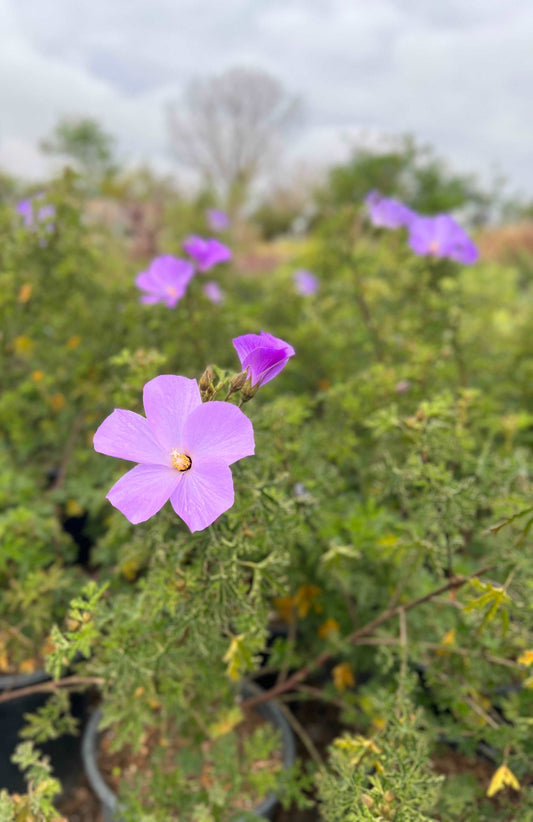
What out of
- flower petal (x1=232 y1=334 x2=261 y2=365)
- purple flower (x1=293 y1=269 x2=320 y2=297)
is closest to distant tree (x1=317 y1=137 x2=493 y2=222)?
purple flower (x1=293 y1=269 x2=320 y2=297)

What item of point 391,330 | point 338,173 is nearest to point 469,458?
point 391,330

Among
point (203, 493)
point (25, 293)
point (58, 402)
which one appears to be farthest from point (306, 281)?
point (203, 493)

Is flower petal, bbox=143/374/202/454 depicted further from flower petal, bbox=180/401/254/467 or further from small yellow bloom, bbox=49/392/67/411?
small yellow bloom, bbox=49/392/67/411

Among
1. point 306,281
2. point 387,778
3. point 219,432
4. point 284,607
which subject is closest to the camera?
point 219,432

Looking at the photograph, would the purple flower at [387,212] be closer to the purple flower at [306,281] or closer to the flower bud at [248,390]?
the purple flower at [306,281]

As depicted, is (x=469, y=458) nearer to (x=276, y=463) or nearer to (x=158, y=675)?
(x=276, y=463)

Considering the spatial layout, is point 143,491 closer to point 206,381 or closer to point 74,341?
point 206,381
